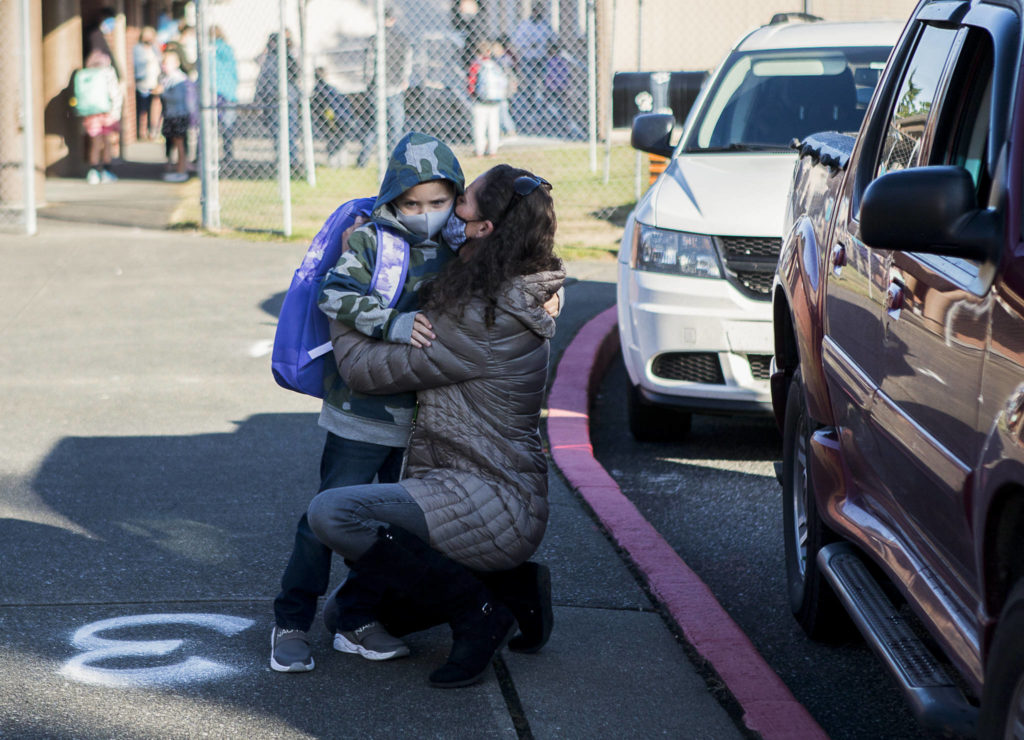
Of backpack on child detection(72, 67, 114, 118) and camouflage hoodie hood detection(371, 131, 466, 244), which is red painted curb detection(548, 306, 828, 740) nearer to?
camouflage hoodie hood detection(371, 131, 466, 244)

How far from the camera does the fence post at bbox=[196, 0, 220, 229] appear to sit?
13078 millimetres

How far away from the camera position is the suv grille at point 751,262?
20.4 ft

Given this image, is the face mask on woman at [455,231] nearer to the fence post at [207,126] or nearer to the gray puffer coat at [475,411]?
the gray puffer coat at [475,411]

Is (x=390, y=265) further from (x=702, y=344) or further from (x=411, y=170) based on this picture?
(x=702, y=344)

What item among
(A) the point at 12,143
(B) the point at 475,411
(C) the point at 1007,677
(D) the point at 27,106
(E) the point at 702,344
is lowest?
(E) the point at 702,344

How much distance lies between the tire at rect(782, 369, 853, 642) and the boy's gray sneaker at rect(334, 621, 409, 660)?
1.24 m

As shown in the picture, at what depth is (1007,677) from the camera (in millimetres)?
2393

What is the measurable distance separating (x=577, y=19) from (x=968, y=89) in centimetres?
2443

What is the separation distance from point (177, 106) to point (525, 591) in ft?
52.1

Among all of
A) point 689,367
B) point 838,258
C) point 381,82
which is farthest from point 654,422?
point 381,82

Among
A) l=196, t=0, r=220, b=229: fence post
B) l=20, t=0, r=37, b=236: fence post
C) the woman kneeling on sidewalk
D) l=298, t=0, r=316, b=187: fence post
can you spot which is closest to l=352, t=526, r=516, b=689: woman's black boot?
the woman kneeling on sidewalk

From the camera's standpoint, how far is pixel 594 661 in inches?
160

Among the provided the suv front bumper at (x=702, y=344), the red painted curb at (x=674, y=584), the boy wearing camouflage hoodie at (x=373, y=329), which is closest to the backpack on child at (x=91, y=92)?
the red painted curb at (x=674, y=584)

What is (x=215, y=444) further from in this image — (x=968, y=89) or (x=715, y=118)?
(x=968, y=89)
